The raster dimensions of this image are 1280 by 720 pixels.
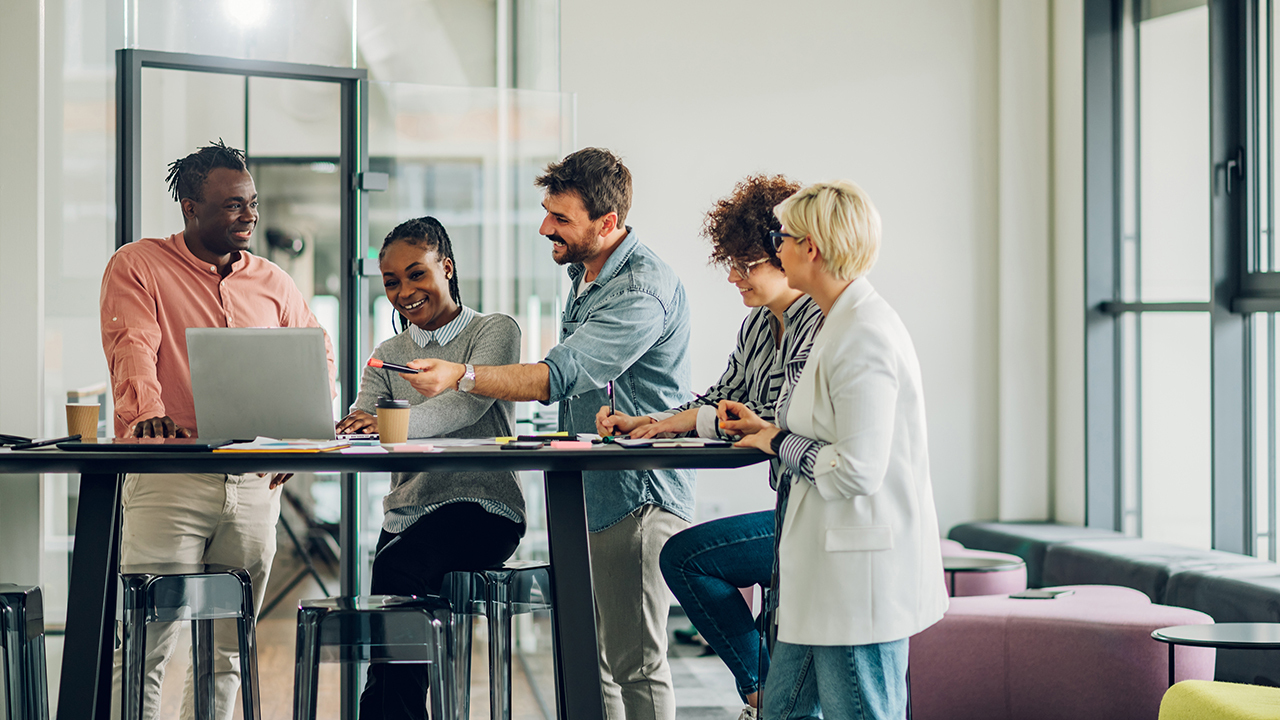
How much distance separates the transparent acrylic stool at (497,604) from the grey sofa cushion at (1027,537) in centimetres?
250

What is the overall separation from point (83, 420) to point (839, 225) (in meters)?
1.65

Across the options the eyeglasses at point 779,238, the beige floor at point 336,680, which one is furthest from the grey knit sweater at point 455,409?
the beige floor at point 336,680

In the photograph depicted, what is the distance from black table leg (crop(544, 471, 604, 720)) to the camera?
218cm

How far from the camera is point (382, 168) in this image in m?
3.66

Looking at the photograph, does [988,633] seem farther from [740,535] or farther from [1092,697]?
[740,535]

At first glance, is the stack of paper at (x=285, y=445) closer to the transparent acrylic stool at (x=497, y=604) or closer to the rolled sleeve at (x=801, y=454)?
the transparent acrylic stool at (x=497, y=604)

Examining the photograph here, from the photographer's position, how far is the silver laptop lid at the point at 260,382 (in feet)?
7.29

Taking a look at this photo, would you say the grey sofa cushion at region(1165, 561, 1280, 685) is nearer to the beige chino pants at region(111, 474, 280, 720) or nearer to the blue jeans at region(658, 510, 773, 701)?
the blue jeans at region(658, 510, 773, 701)

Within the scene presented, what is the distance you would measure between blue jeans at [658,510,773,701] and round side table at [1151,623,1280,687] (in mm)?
891

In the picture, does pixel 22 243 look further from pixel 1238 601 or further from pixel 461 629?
pixel 1238 601

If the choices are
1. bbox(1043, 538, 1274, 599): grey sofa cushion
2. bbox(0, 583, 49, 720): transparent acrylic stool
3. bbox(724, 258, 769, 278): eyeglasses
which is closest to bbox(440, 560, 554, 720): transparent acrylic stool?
bbox(724, 258, 769, 278): eyeglasses

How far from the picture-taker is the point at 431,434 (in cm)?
252

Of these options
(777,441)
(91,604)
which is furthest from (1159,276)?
(91,604)

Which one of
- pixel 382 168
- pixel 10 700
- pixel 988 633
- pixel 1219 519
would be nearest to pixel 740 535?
pixel 988 633
